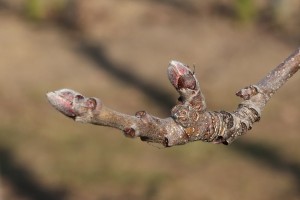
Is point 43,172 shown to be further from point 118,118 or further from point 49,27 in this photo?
point 118,118

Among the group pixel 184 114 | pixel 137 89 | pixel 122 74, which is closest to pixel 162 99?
pixel 137 89

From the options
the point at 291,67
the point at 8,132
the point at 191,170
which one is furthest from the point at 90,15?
the point at 291,67

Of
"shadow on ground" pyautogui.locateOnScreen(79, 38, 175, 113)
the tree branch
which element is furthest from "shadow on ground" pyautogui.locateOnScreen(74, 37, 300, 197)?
the tree branch

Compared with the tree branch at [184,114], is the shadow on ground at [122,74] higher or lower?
higher

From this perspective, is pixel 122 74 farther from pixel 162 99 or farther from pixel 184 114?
pixel 184 114

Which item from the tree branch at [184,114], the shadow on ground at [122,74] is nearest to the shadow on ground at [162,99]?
the shadow on ground at [122,74]

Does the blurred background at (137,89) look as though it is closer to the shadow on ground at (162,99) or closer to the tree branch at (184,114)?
the shadow on ground at (162,99)
